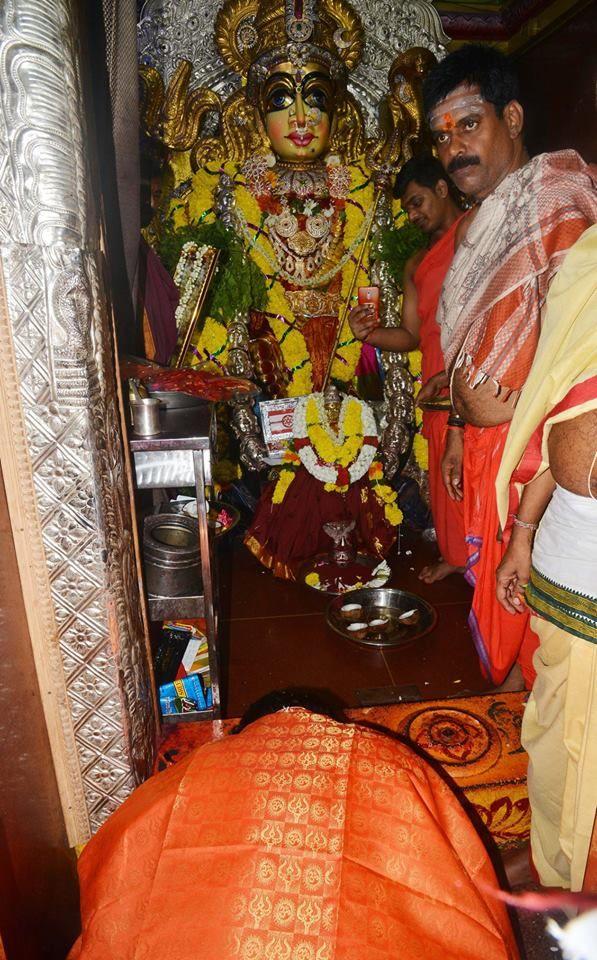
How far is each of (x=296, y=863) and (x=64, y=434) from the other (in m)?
0.99

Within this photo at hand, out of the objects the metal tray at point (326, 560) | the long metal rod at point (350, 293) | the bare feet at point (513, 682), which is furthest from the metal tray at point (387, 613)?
the long metal rod at point (350, 293)

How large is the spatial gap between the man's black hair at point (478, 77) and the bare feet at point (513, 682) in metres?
2.12

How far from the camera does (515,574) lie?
5.82 ft

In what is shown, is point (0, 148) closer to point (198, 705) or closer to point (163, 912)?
point (163, 912)

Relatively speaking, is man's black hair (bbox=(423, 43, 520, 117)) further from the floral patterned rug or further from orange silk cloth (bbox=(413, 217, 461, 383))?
the floral patterned rug

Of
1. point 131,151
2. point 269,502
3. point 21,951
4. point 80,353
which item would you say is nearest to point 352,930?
→ point 21,951

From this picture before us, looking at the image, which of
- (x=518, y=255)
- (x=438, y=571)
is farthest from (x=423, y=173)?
(x=438, y=571)

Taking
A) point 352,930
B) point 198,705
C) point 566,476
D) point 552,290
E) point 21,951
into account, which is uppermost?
point 552,290

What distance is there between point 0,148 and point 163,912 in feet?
4.67

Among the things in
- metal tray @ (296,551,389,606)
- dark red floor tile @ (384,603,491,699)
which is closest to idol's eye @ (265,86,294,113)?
metal tray @ (296,551,389,606)

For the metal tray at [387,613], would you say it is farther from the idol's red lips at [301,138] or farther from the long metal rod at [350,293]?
the idol's red lips at [301,138]

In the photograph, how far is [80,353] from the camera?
1383 mm

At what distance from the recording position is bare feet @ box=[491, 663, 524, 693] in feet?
8.32

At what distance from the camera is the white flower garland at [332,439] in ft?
13.3
